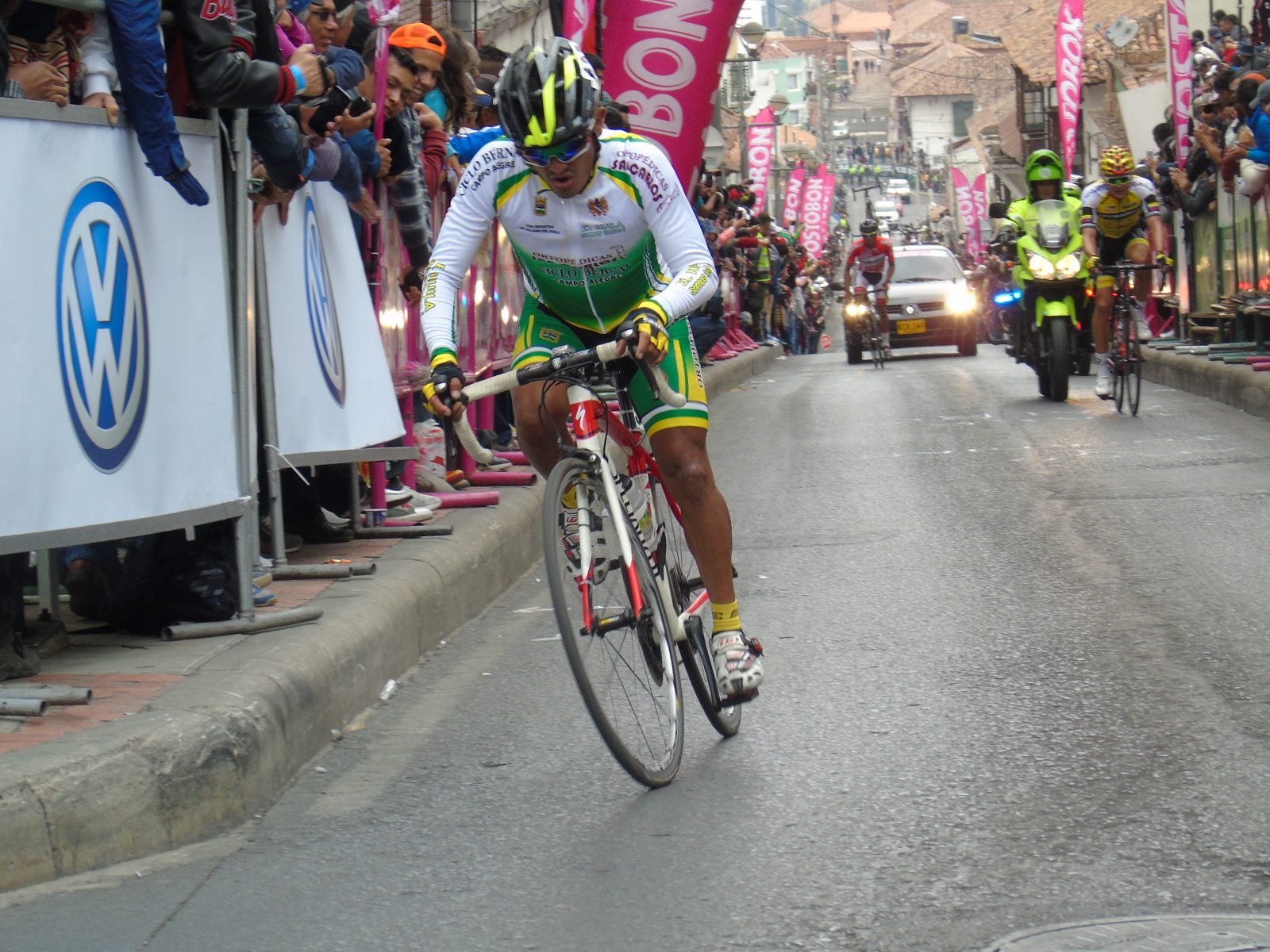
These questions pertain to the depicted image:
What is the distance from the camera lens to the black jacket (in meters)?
5.29

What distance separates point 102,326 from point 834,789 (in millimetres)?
2465

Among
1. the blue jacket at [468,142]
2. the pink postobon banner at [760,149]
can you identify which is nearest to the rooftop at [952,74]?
the pink postobon banner at [760,149]

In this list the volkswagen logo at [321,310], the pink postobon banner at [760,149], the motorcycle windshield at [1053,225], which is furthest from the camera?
the pink postobon banner at [760,149]

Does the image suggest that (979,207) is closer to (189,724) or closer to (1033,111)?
(1033,111)

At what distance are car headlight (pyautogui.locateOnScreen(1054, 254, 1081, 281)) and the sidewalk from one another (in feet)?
31.2

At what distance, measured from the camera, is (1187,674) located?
517 centimetres

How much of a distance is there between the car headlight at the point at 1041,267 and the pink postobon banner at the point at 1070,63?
49.9 feet

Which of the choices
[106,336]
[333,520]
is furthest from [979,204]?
[106,336]

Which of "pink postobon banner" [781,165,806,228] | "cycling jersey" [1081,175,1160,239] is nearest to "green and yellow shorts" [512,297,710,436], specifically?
"cycling jersey" [1081,175,1160,239]

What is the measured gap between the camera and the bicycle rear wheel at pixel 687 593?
4676 mm

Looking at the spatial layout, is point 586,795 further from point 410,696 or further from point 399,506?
point 399,506

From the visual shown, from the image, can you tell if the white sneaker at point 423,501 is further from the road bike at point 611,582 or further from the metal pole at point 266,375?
the road bike at point 611,582

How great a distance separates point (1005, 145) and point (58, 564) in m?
72.8

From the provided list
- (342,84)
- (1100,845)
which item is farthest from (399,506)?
(1100,845)
